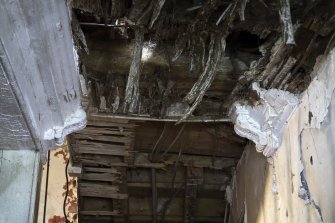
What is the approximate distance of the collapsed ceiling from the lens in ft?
8.11

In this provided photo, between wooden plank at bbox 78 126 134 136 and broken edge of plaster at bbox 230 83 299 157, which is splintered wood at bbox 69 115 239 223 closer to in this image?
wooden plank at bbox 78 126 134 136

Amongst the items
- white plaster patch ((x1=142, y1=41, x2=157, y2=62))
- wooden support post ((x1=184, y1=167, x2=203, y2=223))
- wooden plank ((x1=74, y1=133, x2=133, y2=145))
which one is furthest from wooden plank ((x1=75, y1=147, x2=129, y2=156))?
white plaster patch ((x1=142, y1=41, x2=157, y2=62))

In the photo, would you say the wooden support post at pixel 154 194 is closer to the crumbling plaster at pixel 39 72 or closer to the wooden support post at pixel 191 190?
the wooden support post at pixel 191 190

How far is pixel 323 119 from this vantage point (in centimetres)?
238

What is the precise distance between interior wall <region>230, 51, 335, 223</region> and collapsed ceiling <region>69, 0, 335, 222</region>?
0.14 metres

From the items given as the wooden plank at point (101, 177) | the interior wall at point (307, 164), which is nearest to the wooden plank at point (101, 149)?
the wooden plank at point (101, 177)

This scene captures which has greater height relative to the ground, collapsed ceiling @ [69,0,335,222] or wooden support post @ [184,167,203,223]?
collapsed ceiling @ [69,0,335,222]

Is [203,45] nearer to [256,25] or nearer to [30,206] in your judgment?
[256,25]

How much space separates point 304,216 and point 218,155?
196cm

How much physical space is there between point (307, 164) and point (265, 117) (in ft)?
1.61

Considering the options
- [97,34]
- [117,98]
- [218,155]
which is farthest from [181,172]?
[97,34]

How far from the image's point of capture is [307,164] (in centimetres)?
257

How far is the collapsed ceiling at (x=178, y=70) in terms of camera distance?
2.47m

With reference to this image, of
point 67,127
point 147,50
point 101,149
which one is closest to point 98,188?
point 101,149
